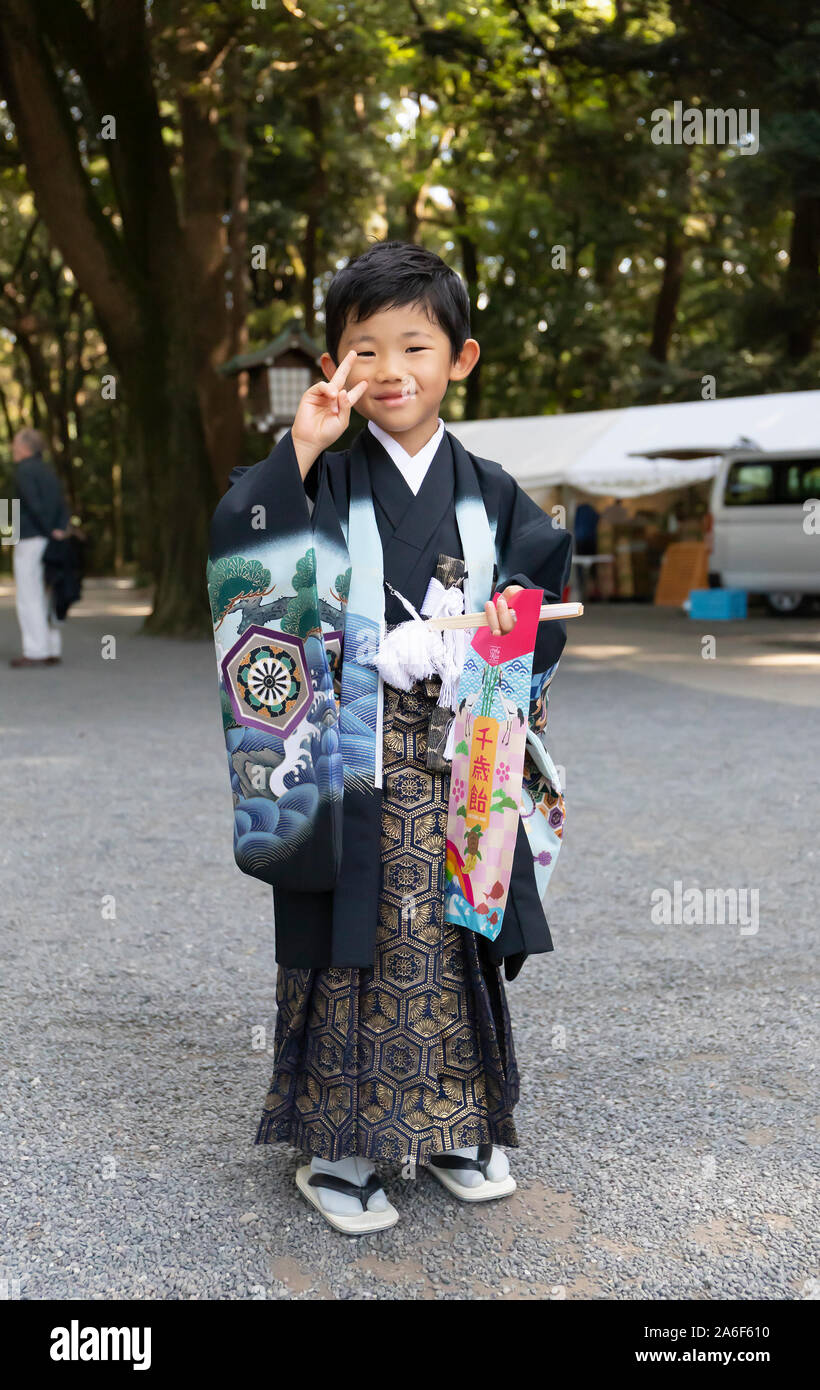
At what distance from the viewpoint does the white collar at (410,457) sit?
252 cm

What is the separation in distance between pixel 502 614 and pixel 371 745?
1.11 feet

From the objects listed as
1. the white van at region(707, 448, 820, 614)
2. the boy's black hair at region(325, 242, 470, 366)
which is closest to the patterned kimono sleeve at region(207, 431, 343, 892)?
the boy's black hair at region(325, 242, 470, 366)

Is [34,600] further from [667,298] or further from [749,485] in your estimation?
[667,298]

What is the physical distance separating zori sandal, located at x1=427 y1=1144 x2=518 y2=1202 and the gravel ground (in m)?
0.03

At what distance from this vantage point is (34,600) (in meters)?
11.5

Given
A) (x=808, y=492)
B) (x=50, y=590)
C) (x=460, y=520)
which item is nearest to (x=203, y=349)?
(x=50, y=590)

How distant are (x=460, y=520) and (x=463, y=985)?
88 cm

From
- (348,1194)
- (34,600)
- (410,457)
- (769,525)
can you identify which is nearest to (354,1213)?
(348,1194)

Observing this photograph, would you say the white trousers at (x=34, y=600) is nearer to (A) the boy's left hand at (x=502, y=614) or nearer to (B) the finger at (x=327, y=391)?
(B) the finger at (x=327, y=391)

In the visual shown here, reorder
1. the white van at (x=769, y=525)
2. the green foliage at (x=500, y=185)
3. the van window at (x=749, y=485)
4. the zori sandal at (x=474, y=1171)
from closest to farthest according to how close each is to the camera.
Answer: the zori sandal at (x=474, y=1171) < the green foliage at (x=500, y=185) < the white van at (x=769, y=525) < the van window at (x=749, y=485)

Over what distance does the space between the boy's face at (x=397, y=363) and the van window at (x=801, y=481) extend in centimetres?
1482

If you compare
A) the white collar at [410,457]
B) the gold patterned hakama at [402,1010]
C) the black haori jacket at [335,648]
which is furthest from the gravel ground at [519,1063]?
the white collar at [410,457]

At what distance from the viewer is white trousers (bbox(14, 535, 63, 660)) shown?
11172 mm

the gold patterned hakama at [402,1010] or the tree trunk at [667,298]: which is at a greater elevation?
the tree trunk at [667,298]
